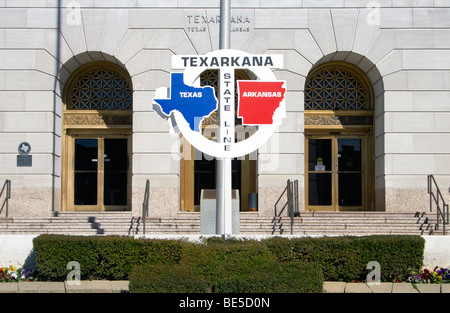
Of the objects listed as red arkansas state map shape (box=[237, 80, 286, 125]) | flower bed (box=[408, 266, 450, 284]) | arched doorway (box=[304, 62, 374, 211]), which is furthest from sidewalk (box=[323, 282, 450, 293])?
Result: arched doorway (box=[304, 62, 374, 211])

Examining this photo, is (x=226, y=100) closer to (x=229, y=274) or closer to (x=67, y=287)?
(x=229, y=274)

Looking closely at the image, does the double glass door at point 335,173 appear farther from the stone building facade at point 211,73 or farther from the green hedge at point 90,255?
the green hedge at point 90,255

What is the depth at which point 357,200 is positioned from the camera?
17.8 meters

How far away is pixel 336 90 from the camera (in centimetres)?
1759

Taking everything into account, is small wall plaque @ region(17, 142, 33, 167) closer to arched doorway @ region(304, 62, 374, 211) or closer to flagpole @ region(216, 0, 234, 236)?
flagpole @ region(216, 0, 234, 236)

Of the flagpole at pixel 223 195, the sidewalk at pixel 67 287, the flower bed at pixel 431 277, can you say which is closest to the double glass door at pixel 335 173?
the flower bed at pixel 431 277

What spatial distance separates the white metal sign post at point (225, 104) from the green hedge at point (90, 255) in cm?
175

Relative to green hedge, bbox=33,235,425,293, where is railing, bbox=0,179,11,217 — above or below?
above

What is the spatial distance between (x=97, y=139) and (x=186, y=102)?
851 centimetres

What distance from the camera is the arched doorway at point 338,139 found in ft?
57.4

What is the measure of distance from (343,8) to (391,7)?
1433mm

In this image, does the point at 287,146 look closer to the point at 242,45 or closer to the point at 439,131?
the point at 242,45

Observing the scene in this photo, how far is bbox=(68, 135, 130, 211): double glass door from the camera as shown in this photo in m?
17.7

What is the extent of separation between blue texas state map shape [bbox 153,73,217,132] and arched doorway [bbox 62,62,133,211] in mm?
7648
